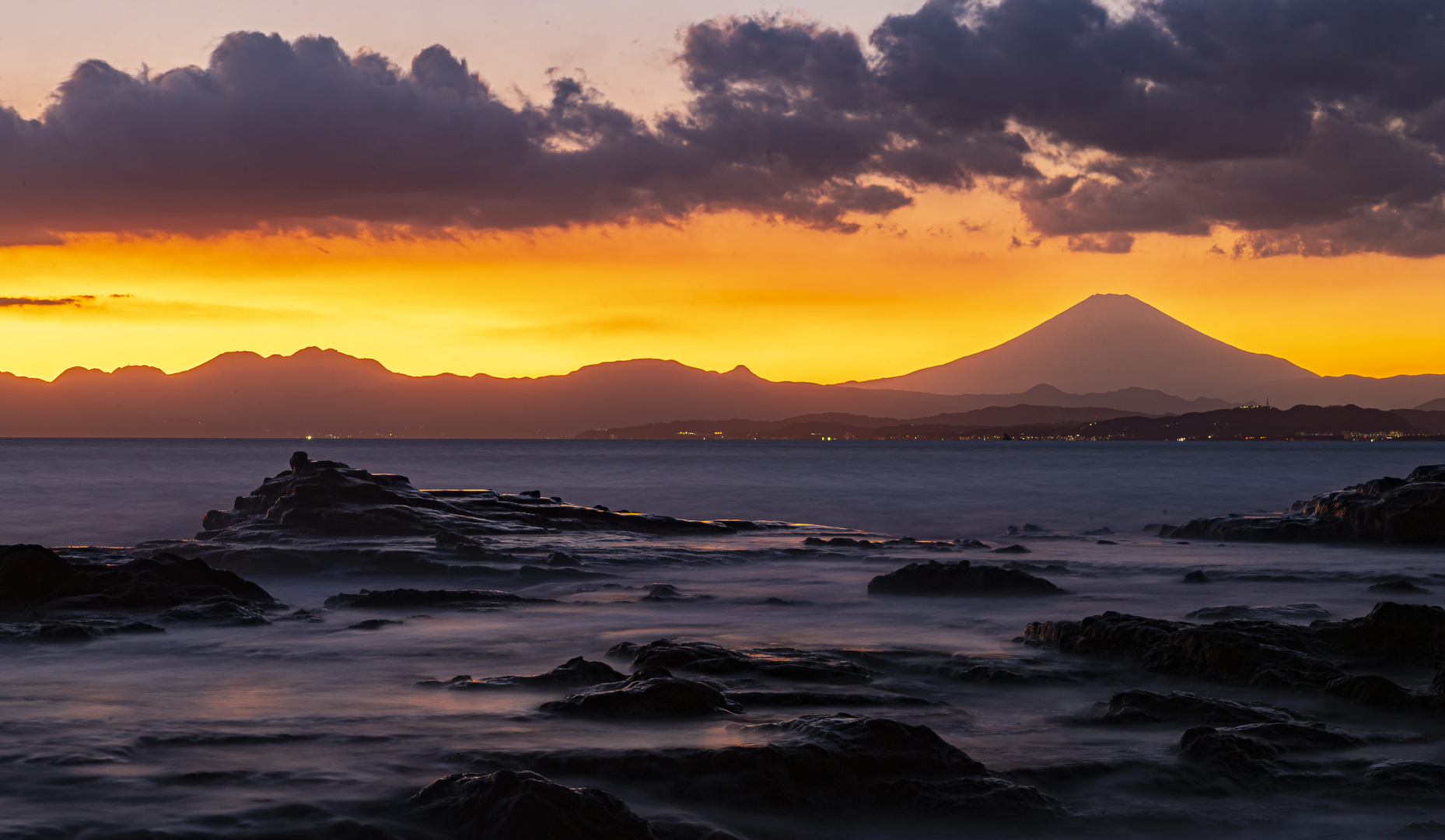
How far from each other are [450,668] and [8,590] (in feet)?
21.9

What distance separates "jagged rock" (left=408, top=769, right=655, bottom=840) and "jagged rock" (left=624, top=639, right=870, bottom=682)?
375 centimetres

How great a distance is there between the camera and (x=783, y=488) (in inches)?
2717

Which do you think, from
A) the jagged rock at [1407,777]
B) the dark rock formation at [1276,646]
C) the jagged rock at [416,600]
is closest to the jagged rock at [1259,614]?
the dark rock formation at [1276,646]

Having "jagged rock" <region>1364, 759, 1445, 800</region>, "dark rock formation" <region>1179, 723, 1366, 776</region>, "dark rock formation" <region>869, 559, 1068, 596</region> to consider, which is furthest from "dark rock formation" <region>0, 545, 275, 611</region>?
"jagged rock" <region>1364, 759, 1445, 800</region>

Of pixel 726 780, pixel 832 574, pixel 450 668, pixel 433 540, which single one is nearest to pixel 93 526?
pixel 433 540

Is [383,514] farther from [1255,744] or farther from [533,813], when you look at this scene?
[1255,744]

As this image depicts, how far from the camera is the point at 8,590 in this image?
13539 mm

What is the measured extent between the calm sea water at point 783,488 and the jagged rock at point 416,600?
73.9 ft

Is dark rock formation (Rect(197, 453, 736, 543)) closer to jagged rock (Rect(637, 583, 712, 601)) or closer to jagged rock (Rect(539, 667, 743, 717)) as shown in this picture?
jagged rock (Rect(637, 583, 712, 601))

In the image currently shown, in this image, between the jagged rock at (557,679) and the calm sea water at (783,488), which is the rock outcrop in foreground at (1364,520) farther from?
the jagged rock at (557,679)

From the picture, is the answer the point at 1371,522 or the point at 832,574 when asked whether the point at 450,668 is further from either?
the point at 1371,522

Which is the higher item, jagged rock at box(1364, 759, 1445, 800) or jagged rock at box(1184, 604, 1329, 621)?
jagged rock at box(1364, 759, 1445, 800)

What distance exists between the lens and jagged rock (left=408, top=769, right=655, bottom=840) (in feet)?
18.5

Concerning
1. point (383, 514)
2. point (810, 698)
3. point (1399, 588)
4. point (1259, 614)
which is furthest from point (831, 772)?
Result: point (383, 514)
